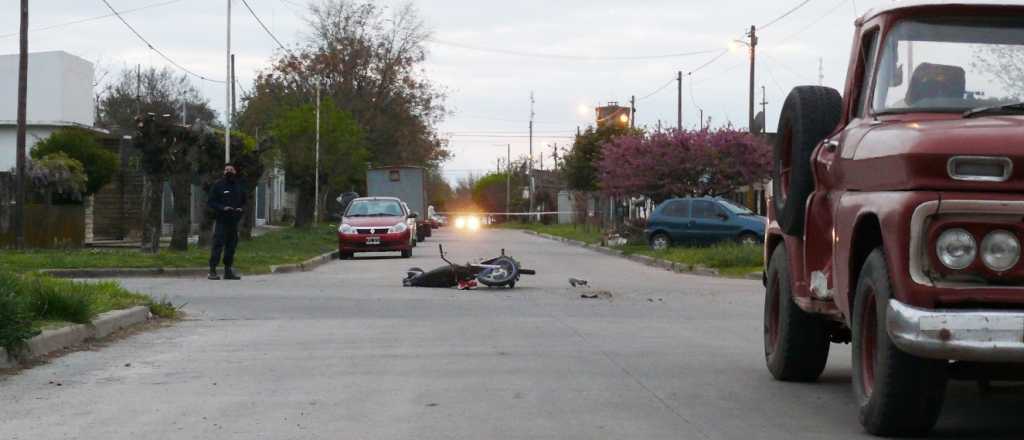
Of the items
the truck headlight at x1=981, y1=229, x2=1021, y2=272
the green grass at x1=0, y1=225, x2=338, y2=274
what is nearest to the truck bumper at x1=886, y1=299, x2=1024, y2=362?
the truck headlight at x1=981, y1=229, x2=1021, y2=272

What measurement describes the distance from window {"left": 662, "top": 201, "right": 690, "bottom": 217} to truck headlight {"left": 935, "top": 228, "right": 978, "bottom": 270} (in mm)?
33072

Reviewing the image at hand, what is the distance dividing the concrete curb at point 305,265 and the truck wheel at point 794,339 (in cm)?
1868

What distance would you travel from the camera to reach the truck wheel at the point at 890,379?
23.1 feet

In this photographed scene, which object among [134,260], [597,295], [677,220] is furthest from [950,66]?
[677,220]

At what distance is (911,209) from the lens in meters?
6.69

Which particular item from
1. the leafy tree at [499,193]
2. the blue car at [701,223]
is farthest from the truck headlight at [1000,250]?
the leafy tree at [499,193]

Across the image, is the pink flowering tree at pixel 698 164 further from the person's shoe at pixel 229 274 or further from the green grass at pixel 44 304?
the green grass at pixel 44 304

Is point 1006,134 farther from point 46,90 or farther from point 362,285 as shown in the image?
point 46,90

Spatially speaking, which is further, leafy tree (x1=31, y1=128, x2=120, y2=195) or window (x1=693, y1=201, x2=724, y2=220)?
leafy tree (x1=31, y1=128, x2=120, y2=195)

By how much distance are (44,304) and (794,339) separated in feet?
23.5

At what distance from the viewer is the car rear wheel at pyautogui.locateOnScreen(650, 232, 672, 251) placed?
131ft

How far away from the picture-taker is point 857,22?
8.77 m

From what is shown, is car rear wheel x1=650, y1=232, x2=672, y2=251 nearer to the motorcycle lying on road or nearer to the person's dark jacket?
the person's dark jacket

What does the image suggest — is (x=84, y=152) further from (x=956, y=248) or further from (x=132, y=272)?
(x=956, y=248)
